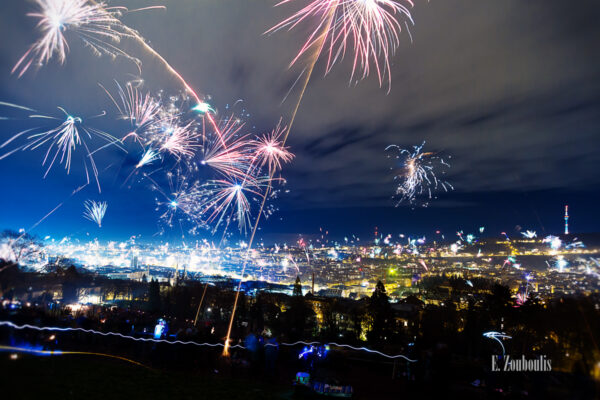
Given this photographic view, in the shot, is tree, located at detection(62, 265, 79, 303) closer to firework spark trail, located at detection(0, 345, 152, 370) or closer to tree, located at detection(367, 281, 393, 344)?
firework spark trail, located at detection(0, 345, 152, 370)

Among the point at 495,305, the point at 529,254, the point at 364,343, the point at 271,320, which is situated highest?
the point at 529,254

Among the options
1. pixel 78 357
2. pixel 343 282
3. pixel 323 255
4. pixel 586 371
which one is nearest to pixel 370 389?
pixel 586 371

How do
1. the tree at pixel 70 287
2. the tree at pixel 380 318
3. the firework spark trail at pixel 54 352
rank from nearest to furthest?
the firework spark trail at pixel 54 352 < the tree at pixel 380 318 < the tree at pixel 70 287

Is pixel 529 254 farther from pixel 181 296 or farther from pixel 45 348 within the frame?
pixel 45 348

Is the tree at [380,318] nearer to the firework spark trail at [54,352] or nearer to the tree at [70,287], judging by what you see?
the firework spark trail at [54,352]

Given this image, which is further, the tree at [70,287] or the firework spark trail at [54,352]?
the tree at [70,287]

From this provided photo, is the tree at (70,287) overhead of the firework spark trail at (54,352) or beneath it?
beneath

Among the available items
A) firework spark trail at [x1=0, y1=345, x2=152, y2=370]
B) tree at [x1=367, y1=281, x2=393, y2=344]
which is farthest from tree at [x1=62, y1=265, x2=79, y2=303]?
tree at [x1=367, y1=281, x2=393, y2=344]

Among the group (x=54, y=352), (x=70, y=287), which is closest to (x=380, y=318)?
(x=54, y=352)

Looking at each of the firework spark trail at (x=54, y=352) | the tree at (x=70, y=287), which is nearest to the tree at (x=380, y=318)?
the firework spark trail at (x=54, y=352)

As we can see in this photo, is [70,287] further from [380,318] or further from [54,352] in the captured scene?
[380,318]

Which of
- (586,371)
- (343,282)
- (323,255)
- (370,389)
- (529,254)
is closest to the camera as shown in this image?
(586,371)
